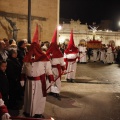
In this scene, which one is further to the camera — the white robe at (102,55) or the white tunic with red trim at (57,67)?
the white robe at (102,55)

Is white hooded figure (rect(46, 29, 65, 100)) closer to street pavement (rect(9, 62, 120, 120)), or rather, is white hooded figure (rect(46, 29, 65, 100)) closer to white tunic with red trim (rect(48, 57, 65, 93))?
white tunic with red trim (rect(48, 57, 65, 93))

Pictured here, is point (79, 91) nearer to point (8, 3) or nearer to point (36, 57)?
point (36, 57)

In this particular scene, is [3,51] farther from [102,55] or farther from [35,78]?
[102,55]

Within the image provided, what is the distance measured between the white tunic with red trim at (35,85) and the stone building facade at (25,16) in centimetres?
1328

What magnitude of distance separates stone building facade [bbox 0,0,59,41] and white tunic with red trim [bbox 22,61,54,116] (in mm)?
13284

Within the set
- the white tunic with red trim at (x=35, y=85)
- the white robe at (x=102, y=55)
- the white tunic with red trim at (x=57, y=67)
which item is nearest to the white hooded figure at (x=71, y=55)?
the white tunic with red trim at (x=57, y=67)

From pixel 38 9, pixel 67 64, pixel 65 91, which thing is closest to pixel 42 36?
pixel 38 9

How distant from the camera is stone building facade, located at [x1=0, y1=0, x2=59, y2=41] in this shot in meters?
20.1

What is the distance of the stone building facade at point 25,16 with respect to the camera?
793 inches

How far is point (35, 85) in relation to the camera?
7.11 m

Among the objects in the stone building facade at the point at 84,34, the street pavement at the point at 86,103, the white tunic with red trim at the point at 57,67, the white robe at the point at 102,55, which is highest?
the stone building facade at the point at 84,34

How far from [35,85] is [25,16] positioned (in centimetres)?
1511

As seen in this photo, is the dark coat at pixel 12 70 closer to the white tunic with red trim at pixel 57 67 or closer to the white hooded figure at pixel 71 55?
the white tunic with red trim at pixel 57 67

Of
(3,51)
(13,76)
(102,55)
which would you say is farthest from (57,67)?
(102,55)
